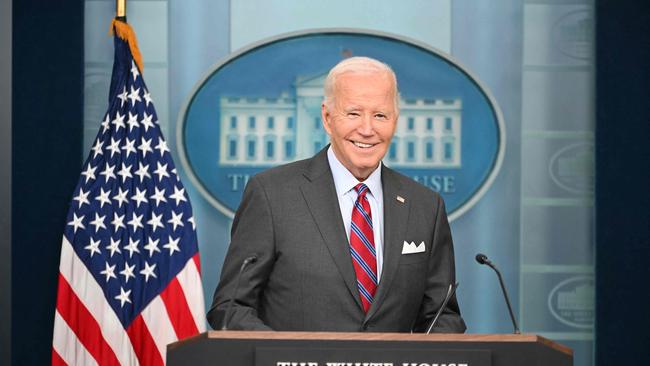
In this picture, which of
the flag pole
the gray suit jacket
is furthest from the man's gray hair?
the flag pole

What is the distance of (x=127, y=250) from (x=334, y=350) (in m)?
2.12

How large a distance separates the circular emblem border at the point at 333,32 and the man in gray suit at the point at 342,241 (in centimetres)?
162

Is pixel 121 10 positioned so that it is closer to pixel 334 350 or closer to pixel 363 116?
pixel 363 116

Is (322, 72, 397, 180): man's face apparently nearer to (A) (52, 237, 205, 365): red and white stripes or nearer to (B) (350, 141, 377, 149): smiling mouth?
(B) (350, 141, 377, 149): smiling mouth

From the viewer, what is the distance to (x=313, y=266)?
2.81m

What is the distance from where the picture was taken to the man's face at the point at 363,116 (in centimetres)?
282

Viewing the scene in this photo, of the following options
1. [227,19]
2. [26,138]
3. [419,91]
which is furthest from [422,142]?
[26,138]

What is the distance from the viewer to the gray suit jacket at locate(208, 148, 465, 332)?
280cm

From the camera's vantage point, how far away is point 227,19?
4.60 meters

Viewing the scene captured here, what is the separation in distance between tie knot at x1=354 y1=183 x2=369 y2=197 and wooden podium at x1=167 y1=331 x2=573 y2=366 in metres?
0.71

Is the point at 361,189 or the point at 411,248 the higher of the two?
the point at 361,189

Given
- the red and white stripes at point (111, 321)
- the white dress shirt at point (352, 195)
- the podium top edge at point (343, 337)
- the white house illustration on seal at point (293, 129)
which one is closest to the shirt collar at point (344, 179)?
the white dress shirt at point (352, 195)

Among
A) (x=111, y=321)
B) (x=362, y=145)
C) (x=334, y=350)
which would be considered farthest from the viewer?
(x=111, y=321)

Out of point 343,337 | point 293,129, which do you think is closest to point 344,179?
point 343,337
